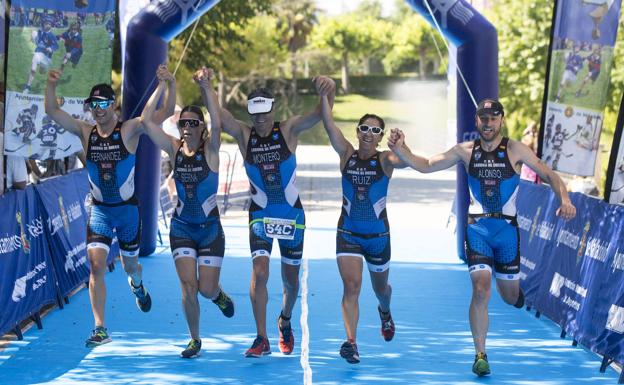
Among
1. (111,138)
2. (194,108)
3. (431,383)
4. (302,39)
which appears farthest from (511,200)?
(302,39)

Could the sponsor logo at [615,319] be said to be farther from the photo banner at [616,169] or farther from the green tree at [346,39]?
the green tree at [346,39]

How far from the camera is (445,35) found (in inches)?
573

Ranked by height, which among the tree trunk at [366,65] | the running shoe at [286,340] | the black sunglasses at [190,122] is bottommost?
the running shoe at [286,340]

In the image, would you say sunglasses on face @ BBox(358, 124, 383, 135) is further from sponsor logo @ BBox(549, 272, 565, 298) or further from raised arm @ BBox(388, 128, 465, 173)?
sponsor logo @ BBox(549, 272, 565, 298)

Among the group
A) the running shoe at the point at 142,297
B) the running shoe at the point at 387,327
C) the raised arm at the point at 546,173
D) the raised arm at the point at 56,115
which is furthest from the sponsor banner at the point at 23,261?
the raised arm at the point at 546,173

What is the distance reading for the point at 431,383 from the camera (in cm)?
857

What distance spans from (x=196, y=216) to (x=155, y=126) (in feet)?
3.32

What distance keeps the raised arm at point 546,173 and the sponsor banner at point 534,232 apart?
2.51 metres

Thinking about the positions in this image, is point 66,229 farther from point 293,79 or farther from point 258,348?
point 293,79

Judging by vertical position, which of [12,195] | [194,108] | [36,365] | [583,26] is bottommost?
[36,365]

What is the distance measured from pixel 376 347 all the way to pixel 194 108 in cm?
270

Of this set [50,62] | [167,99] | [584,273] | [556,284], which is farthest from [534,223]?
[50,62]

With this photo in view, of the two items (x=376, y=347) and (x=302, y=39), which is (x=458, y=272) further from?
(x=302, y=39)

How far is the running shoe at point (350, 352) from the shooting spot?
913cm
